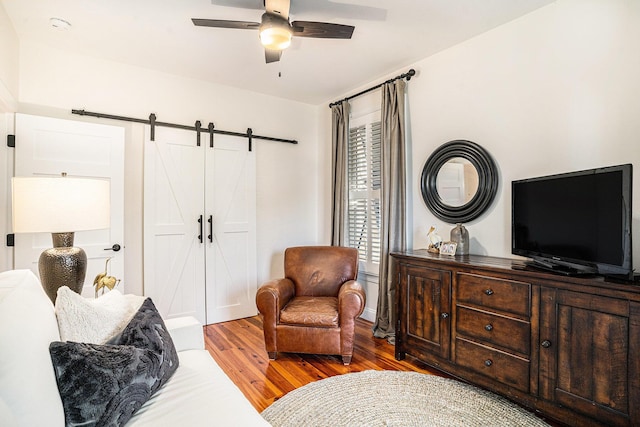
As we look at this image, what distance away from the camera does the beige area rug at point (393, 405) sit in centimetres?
198

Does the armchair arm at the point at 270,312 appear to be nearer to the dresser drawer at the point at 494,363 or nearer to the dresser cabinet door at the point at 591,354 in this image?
the dresser drawer at the point at 494,363

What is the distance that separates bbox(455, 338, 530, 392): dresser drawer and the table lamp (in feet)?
8.11

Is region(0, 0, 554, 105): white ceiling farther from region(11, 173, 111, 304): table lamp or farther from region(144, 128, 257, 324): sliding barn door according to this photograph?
region(11, 173, 111, 304): table lamp

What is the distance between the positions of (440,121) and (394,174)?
2.13 ft

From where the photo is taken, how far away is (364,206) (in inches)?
154

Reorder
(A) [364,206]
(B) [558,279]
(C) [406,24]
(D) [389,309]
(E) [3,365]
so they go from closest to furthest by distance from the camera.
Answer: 1. (E) [3,365]
2. (B) [558,279]
3. (C) [406,24]
4. (D) [389,309]
5. (A) [364,206]

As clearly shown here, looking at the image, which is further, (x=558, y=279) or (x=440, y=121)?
(x=440, y=121)

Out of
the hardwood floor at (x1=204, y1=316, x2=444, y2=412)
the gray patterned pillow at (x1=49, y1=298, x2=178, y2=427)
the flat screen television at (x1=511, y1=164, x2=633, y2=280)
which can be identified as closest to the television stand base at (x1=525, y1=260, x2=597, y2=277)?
the flat screen television at (x1=511, y1=164, x2=633, y2=280)

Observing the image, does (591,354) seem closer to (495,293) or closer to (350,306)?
(495,293)

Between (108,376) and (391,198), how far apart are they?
2743mm

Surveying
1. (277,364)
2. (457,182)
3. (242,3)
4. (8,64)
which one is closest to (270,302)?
(277,364)

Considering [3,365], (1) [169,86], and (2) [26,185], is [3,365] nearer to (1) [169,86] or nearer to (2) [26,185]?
(2) [26,185]

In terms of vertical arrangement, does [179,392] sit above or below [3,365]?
below

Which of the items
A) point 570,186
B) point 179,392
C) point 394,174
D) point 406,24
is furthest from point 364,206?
point 179,392
